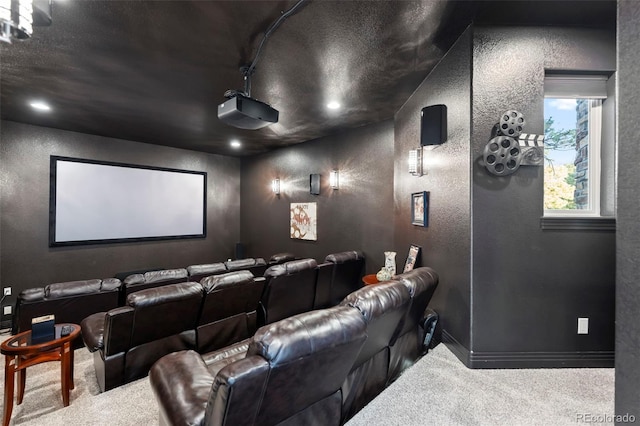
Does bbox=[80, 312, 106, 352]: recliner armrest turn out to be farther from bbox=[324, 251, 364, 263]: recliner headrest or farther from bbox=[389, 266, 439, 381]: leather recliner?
bbox=[324, 251, 364, 263]: recliner headrest

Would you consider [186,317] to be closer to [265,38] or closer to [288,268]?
[288,268]

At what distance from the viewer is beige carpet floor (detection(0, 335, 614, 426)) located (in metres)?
1.76

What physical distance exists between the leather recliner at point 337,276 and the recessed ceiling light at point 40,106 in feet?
13.8

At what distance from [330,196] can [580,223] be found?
12.1ft

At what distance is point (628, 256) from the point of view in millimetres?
975

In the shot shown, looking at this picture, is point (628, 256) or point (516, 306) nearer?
point (628, 256)

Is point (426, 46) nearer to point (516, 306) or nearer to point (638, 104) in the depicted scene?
point (638, 104)

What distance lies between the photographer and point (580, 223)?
230 cm

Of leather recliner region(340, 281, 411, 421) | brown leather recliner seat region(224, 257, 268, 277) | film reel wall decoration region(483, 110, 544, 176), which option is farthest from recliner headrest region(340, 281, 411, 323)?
brown leather recliner seat region(224, 257, 268, 277)

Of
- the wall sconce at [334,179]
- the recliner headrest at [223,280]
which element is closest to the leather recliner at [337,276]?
the recliner headrest at [223,280]

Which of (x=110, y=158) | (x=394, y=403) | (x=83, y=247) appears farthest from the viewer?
(x=110, y=158)

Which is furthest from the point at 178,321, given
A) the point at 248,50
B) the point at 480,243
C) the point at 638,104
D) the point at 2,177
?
the point at 2,177

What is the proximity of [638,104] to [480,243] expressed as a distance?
157 centimetres

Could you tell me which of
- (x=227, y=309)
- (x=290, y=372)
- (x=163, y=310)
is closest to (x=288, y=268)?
(x=227, y=309)
